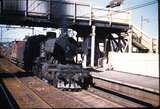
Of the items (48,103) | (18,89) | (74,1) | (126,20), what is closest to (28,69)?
(74,1)

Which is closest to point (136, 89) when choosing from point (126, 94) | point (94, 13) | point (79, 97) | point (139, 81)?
point (126, 94)

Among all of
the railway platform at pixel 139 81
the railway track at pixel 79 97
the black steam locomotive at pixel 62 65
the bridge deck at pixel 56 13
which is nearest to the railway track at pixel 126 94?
the railway track at pixel 79 97

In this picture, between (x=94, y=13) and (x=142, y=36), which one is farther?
(x=142, y=36)

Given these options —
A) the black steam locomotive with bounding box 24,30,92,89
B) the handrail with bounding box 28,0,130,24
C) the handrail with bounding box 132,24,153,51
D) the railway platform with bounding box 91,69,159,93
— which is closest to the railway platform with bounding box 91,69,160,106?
the railway platform with bounding box 91,69,159,93

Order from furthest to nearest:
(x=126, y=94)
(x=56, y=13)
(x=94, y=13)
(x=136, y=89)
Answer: (x=94, y=13) < (x=56, y=13) < (x=126, y=94) < (x=136, y=89)

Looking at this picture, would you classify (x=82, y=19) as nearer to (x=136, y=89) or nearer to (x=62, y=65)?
(x=62, y=65)

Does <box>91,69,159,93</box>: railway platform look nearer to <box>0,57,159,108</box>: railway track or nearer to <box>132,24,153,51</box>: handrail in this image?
<box>0,57,159,108</box>: railway track

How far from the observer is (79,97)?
1441 cm

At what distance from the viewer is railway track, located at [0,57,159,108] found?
12.3 meters

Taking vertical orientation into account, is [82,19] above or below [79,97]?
above

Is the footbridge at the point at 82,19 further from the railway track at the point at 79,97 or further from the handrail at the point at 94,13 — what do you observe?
the railway track at the point at 79,97

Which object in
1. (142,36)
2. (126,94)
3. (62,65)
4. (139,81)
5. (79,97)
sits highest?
(142,36)

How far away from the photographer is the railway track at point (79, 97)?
12328 millimetres

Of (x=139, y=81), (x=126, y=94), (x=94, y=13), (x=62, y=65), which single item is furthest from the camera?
(x=94, y=13)
